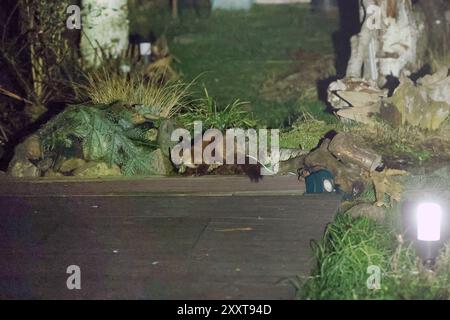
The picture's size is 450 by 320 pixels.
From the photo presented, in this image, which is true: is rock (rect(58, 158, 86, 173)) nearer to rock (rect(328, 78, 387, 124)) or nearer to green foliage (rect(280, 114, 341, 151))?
green foliage (rect(280, 114, 341, 151))

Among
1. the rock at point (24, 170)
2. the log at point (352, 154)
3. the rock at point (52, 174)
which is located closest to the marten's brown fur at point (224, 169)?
the log at point (352, 154)

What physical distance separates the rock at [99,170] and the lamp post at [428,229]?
3.61 m

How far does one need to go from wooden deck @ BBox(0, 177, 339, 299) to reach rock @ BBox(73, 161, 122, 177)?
262 mm

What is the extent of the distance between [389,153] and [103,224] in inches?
126

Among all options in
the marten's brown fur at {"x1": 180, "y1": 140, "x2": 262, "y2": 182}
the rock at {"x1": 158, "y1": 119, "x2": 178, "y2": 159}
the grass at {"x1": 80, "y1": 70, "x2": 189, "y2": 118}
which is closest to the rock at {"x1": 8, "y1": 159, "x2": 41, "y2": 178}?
the grass at {"x1": 80, "y1": 70, "x2": 189, "y2": 118}

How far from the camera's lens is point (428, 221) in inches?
225

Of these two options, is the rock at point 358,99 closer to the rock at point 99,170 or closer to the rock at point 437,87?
the rock at point 437,87

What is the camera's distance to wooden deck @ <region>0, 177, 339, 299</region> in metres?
5.55

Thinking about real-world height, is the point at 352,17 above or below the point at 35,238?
above

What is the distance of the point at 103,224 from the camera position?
6840mm

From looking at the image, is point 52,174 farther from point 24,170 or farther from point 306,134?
point 306,134
